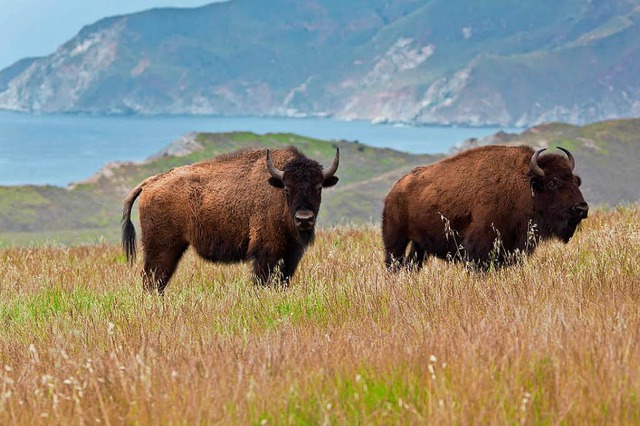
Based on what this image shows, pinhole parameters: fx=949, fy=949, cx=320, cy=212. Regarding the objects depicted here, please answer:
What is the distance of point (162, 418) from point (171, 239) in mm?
6917

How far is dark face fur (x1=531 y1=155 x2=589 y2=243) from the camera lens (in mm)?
10445

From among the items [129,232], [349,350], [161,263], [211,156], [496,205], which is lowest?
[211,156]

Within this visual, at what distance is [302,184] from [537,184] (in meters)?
2.62

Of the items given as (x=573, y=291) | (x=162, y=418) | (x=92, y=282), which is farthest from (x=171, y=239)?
(x=162, y=418)

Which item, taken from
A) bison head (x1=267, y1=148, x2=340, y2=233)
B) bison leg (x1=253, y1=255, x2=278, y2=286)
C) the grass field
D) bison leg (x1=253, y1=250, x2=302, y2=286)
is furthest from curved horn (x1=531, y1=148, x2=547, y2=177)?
bison leg (x1=253, y1=255, x2=278, y2=286)

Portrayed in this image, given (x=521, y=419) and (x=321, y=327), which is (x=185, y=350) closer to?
(x=321, y=327)

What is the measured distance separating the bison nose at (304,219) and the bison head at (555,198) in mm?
2538

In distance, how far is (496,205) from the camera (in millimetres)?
10555

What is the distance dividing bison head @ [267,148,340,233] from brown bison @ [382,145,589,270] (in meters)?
1.09

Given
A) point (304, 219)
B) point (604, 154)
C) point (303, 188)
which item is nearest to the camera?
point (304, 219)

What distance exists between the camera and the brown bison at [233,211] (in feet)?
34.6

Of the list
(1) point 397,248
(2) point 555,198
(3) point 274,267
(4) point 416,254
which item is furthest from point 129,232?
(2) point 555,198

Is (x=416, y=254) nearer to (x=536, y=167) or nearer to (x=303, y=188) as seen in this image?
(x=536, y=167)

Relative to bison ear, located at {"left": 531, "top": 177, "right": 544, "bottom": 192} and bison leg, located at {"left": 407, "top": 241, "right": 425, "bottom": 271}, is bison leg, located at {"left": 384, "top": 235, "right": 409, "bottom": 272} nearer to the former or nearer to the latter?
bison leg, located at {"left": 407, "top": 241, "right": 425, "bottom": 271}
